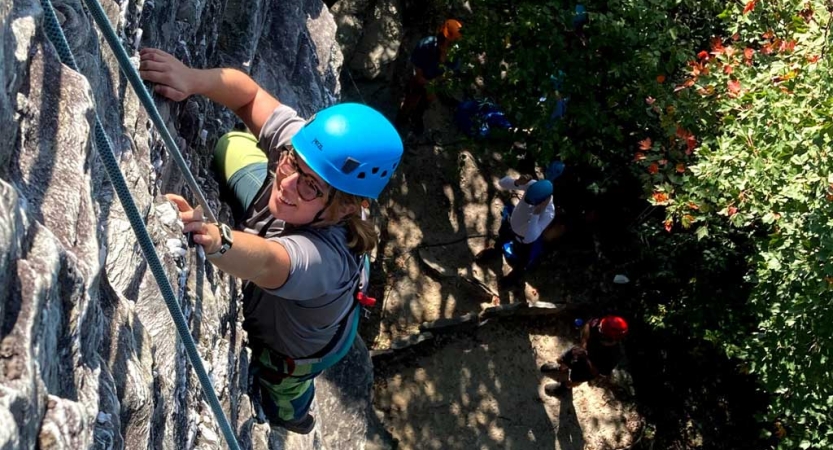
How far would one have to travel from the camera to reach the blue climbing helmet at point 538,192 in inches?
314

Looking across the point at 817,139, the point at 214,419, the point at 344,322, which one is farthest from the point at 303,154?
the point at 817,139

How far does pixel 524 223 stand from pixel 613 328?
1485 millimetres

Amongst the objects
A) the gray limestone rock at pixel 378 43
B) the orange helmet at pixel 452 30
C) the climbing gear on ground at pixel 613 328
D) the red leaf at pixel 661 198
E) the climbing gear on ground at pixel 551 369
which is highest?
the gray limestone rock at pixel 378 43

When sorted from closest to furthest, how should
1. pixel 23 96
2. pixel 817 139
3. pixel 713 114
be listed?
pixel 23 96
pixel 817 139
pixel 713 114

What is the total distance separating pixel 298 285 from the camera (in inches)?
118

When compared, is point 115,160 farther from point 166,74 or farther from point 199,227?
point 166,74

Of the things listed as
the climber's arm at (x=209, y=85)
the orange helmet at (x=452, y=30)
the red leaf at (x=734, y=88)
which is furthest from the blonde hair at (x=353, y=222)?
the orange helmet at (x=452, y=30)

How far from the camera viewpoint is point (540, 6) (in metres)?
7.18

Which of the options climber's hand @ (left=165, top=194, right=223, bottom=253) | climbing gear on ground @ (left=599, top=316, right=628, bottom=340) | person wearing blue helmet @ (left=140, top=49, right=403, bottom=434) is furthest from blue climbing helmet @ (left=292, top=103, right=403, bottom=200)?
climbing gear on ground @ (left=599, top=316, right=628, bottom=340)

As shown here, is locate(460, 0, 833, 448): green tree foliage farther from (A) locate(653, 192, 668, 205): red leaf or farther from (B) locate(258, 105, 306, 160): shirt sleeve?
(B) locate(258, 105, 306, 160): shirt sleeve

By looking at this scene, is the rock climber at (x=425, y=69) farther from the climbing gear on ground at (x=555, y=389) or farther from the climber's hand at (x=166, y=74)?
the climber's hand at (x=166, y=74)

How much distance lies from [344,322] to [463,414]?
211 inches

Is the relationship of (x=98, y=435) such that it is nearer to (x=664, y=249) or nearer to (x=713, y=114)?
(x=713, y=114)

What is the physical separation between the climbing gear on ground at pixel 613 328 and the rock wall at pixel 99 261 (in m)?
A: 4.49
